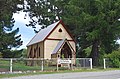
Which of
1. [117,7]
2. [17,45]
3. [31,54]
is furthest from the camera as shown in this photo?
[17,45]

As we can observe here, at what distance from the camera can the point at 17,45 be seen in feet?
182

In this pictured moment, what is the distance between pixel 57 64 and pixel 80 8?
1399 cm

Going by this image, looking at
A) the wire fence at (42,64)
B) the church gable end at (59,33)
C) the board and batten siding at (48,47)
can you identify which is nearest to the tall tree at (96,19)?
the church gable end at (59,33)

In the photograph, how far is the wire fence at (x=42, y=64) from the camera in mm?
27419

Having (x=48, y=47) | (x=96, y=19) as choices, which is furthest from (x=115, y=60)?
(x=48, y=47)

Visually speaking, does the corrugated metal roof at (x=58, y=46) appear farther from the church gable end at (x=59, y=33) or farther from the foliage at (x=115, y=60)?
the foliage at (x=115, y=60)

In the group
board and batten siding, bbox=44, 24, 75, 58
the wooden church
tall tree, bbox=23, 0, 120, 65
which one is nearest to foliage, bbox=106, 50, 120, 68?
tall tree, bbox=23, 0, 120, 65

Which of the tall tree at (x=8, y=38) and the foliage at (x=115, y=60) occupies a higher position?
the tall tree at (x=8, y=38)

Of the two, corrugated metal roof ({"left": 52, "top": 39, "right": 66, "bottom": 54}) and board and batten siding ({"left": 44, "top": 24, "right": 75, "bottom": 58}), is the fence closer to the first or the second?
corrugated metal roof ({"left": 52, "top": 39, "right": 66, "bottom": 54})

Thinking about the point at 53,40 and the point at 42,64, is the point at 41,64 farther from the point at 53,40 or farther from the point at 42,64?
the point at 53,40

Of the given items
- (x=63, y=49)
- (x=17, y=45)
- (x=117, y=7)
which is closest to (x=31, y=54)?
(x=17, y=45)

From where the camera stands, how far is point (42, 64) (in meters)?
28.7

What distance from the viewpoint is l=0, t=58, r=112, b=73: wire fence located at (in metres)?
27.4

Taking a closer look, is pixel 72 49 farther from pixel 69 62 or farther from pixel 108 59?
pixel 69 62
